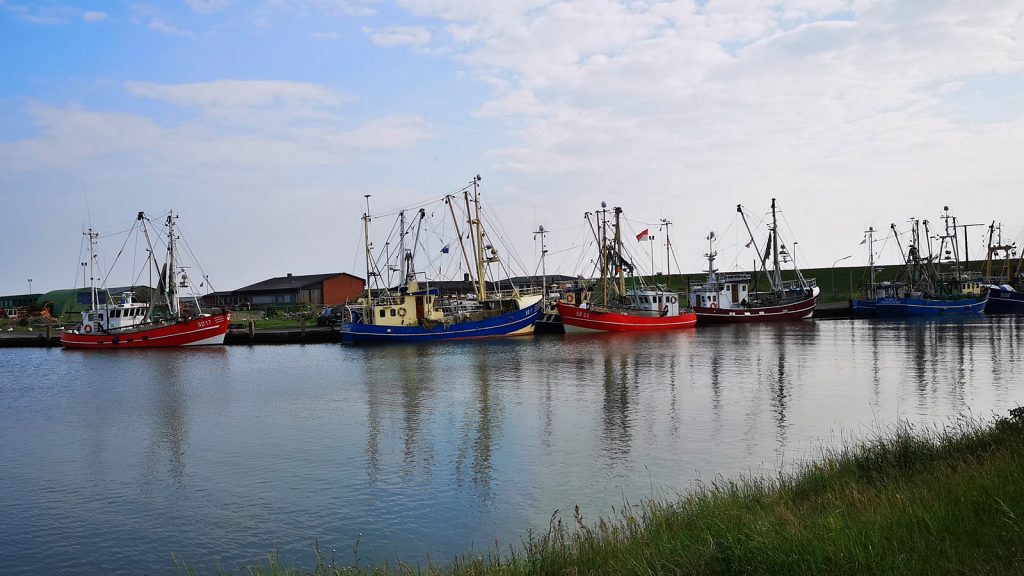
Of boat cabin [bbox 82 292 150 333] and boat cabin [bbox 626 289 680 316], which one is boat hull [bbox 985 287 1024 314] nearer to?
boat cabin [bbox 626 289 680 316]

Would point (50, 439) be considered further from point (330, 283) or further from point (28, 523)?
point (330, 283)

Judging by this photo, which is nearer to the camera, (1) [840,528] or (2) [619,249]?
(1) [840,528]

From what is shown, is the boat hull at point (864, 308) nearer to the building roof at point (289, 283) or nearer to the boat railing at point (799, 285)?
the boat railing at point (799, 285)

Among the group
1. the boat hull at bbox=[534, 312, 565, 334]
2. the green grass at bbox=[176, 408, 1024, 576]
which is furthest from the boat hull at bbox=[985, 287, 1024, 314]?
the green grass at bbox=[176, 408, 1024, 576]

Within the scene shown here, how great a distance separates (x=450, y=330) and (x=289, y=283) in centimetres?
4877

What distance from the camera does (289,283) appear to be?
4151 inches

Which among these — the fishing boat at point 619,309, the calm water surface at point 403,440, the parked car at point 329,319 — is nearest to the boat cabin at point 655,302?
the fishing boat at point 619,309

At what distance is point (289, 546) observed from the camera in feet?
41.5

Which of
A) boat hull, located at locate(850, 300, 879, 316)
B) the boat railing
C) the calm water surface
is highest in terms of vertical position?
the boat railing

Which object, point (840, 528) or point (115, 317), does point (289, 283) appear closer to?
point (115, 317)

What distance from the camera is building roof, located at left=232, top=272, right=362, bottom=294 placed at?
10050cm

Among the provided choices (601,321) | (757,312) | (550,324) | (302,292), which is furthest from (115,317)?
(757,312)

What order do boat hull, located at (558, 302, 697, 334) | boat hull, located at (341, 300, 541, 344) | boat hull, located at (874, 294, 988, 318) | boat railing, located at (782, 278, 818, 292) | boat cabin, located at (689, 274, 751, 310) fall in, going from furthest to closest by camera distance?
boat railing, located at (782, 278, 818, 292), boat hull, located at (874, 294, 988, 318), boat cabin, located at (689, 274, 751, 310), boat hull, located at (558, 302, 697, 334), boat hull, located at (341, 300, 541, 344)

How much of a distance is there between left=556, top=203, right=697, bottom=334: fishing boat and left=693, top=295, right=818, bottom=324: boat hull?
10.2ft
